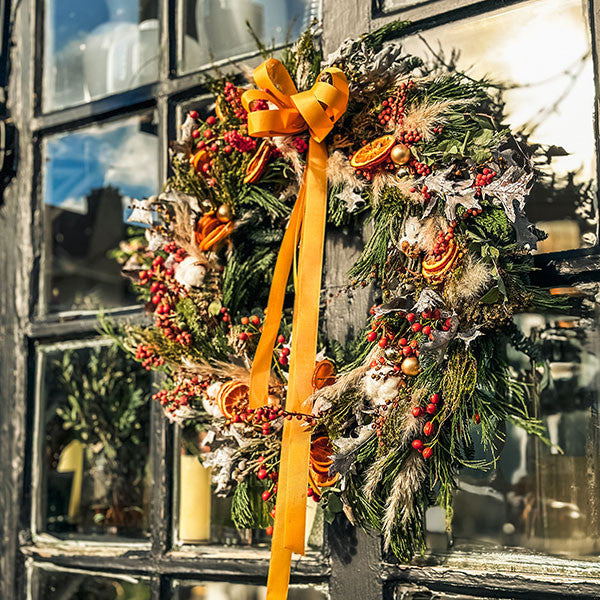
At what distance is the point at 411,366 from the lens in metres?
0.97

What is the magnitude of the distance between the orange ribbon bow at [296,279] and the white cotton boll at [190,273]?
14 cm

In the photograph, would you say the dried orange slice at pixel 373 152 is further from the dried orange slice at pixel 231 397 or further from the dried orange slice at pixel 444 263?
the dried orange slice at pixel 231 397

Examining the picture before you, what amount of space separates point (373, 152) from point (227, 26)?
49cm

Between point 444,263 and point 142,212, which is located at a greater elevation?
point 142,212

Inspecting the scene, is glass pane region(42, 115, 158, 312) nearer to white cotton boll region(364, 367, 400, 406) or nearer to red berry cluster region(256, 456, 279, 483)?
red berry cluster region(256, 456, 279, 483)

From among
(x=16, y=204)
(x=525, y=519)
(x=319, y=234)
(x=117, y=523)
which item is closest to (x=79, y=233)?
(x=16, y=204)

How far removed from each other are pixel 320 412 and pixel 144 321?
0.44 metres

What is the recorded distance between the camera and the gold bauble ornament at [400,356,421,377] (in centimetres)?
97

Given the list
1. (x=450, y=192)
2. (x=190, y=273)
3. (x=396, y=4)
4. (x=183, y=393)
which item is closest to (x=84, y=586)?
(x=183, y=393)

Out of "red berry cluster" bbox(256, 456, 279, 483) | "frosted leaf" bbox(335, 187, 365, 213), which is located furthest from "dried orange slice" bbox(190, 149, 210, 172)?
"red berry cluster" bbox(256, 456, 279, 483)

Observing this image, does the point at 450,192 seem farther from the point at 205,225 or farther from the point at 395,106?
the point at 205,225

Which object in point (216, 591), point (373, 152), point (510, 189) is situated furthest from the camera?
point (216, 591)

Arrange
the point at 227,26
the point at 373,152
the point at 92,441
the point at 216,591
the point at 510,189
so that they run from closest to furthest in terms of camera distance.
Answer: the point at 510,189
the point at 373,152
the point at 216,591
the point at 227,26
the point at 92,441

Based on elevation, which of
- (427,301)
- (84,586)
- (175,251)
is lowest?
(84,586)
